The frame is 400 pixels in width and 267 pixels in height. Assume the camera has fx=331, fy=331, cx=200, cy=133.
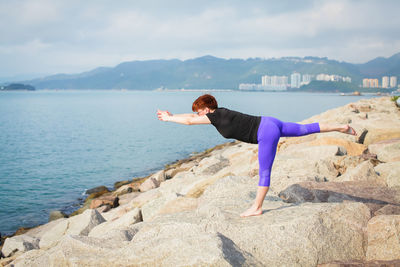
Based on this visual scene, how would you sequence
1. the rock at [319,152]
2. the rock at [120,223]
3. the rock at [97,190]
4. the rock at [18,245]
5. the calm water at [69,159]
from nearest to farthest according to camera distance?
the rock at [120,223]
the rock at [18,245]
the rock at [319,152]
the calm water at [69,159]
the rock at [97,190]

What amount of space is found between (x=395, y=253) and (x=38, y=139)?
37.7 m

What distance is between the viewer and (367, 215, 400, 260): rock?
4059mm

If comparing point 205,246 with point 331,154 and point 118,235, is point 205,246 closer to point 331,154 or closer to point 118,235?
point 118,235

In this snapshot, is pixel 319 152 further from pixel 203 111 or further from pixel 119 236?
pixel 119 236

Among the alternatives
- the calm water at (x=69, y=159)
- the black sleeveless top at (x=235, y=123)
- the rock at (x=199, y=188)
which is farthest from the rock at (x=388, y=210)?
the calm water at (x=69, y=159)

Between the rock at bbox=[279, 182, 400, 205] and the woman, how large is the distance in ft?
4.98

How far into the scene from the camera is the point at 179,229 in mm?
4523

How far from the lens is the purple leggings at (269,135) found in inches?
193

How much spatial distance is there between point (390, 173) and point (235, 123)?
4.13 m

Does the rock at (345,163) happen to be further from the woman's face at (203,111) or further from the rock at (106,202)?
the rock at (106,202)

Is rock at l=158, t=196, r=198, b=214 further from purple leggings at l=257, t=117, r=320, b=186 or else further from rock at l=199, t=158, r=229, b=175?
rock at l=199, t=158, r=229, b=175

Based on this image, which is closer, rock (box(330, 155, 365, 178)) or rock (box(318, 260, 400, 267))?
rock (box(318, 260, 400, 267))

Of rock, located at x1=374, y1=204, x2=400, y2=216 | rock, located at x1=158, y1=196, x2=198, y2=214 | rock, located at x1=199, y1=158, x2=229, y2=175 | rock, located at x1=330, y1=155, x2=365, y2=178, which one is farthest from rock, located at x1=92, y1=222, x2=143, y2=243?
rock, located at x1=199, y1=158, x2=229, y2=175

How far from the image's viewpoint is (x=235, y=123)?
192 inches
